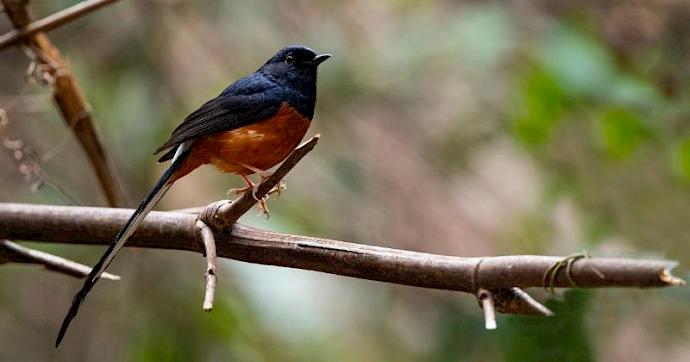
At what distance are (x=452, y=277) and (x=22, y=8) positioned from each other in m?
1.73

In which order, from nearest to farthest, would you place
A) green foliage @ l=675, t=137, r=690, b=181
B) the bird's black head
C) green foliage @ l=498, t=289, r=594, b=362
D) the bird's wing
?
green foliage @ l=498, t=289, r=594, b=362
the bird's wing
the bird's black head
green foliage @ l=675, t=137, r=690, b=181

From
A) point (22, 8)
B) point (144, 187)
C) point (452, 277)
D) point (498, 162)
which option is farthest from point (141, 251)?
point (498, 162)

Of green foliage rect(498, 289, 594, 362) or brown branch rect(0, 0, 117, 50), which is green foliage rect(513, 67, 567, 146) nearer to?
green foliage rect(498, 289, 594, 362)

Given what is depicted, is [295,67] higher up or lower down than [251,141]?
higher up

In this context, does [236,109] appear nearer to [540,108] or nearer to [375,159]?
[540,108]

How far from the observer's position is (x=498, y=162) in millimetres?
7277

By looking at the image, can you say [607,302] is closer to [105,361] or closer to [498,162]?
[105,361]

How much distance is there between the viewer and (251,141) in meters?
2.65

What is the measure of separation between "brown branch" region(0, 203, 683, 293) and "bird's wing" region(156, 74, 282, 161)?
11.7 inches

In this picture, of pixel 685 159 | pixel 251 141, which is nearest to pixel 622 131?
pixel 685 159

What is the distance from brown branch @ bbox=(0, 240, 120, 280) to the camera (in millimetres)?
2520

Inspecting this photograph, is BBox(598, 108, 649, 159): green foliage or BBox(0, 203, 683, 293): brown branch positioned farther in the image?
BBox(598, 108, 649, 159): green foliage

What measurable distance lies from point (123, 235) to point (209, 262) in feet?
1.12

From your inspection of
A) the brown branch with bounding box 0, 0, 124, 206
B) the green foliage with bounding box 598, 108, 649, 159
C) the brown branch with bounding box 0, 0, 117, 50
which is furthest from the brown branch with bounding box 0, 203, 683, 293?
the green foliage with bounding box 598, 108, 649, 159
